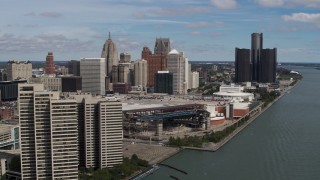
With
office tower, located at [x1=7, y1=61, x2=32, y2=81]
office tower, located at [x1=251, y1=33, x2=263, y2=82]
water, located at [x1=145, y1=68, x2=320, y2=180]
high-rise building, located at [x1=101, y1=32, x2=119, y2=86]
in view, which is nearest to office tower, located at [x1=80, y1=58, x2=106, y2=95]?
office tower, located at [x1=7, y1=61, x2=32, y2=81]

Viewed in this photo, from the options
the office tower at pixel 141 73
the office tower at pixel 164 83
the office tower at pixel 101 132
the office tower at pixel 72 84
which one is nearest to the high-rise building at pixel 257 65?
the office tower at pixel 141 73

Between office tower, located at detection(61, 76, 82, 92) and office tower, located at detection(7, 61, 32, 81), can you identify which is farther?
office tower, located at detection(7, 61, 32, 81)

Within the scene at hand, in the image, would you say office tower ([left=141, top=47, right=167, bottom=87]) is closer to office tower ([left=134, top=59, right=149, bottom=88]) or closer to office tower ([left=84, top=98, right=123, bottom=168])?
office tower ([left=134, top=59, right=149, bottom=88])

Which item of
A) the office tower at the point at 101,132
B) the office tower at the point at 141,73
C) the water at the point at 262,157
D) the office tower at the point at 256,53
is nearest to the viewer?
the water at the point at 262,157

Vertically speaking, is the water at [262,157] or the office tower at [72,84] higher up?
the office tower at [72,84]

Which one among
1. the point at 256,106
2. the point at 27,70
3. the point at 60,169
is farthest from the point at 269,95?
the point at 60,169

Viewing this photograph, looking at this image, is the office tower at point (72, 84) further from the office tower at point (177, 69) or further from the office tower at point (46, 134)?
the office tower at point (46, 134)

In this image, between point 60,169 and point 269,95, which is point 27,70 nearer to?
point 269,95
